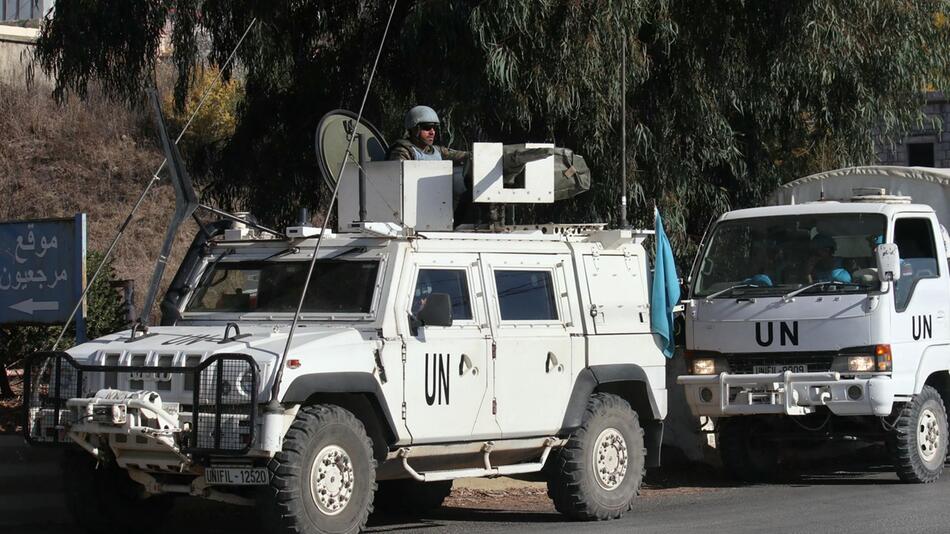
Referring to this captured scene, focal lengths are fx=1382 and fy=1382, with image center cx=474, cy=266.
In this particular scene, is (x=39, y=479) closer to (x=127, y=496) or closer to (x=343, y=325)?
(x=127, y=496)

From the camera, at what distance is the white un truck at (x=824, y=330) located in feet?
40.4

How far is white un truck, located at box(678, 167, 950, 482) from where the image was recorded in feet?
40.4

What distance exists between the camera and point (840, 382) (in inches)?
482

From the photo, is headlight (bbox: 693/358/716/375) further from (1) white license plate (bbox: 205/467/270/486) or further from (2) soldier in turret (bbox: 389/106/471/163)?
(1) white license plate (bbox: 205/467/270/486)

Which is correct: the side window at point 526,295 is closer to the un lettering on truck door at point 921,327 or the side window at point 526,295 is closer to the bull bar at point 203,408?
the bull bar at point 203,408

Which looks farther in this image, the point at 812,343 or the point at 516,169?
the point at 812,343

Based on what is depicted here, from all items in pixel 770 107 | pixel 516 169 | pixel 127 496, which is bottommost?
pixel 127 496

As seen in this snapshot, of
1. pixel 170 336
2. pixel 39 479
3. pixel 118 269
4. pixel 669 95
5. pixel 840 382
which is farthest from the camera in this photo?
pixel 118 269

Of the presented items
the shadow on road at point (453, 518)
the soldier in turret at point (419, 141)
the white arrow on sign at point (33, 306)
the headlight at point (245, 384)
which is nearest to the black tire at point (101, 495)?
the headlight at point (245, 384)

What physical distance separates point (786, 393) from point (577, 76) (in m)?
3.91

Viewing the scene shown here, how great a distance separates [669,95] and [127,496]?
850 cm

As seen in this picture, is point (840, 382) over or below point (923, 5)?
below

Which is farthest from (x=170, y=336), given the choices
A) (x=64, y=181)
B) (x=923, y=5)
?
(x=64, y=181)

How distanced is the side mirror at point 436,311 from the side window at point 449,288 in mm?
301
